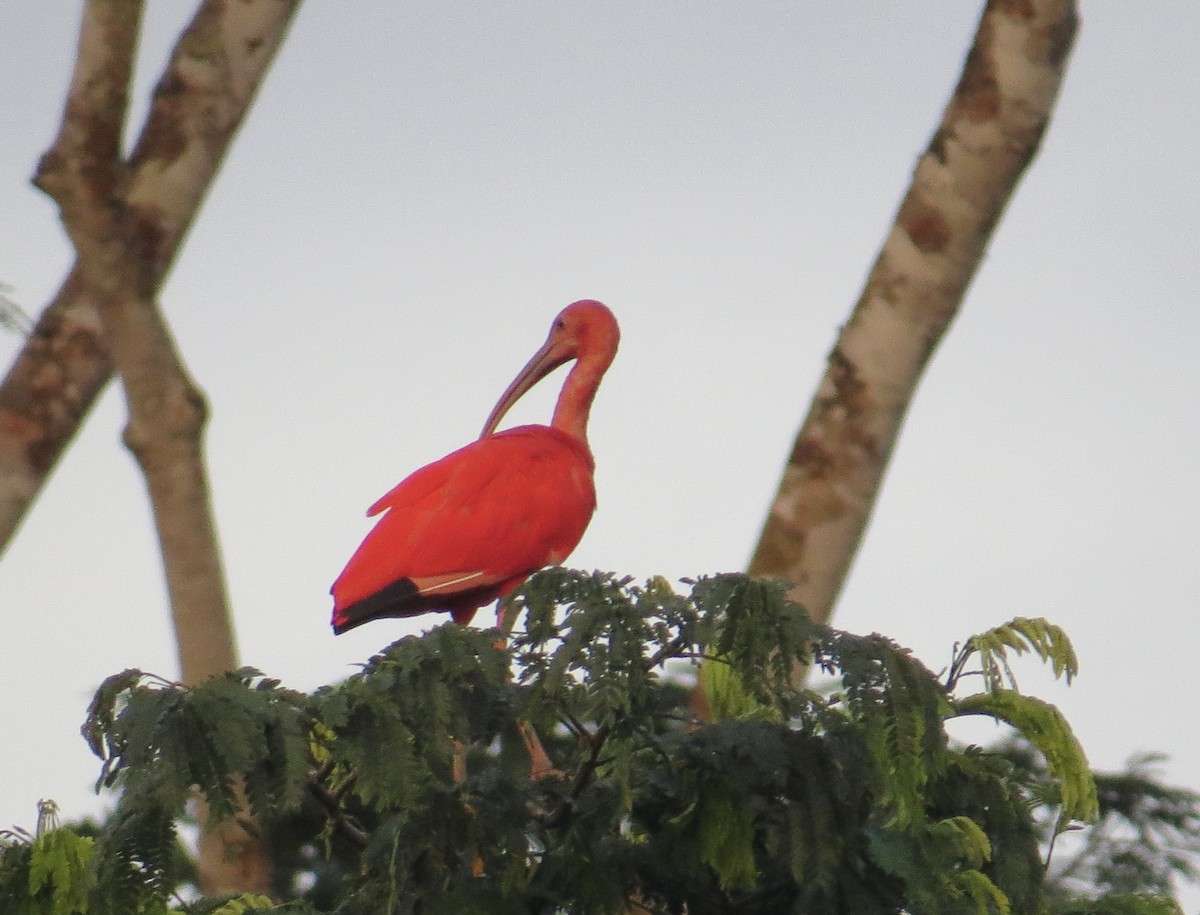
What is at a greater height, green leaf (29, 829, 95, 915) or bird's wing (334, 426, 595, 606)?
bird's wing (334, 426, 595, 606)

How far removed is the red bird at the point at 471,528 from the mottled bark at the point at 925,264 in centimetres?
82

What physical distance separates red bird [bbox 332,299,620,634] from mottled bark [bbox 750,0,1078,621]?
0.82 metres

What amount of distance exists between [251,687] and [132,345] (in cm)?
282

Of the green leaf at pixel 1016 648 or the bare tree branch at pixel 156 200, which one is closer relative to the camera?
the green leaf at pixel 1016 648

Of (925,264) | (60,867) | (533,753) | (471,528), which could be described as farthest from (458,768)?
(925,264)

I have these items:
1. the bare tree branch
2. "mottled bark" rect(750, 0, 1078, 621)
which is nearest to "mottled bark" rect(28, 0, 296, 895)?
the bare tree branch

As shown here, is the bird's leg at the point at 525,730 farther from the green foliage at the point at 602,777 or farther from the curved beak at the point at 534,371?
the curved beak at the point at 534,371

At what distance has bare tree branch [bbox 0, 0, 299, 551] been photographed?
6234 mm

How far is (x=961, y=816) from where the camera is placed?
3.64 metres

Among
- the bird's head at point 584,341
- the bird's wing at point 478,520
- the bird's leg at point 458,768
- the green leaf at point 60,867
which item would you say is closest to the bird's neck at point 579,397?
the bird's head at point 584,341

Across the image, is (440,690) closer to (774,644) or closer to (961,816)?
(774,644)

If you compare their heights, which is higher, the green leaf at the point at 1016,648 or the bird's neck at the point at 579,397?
the bird's neck at the point at 579,397

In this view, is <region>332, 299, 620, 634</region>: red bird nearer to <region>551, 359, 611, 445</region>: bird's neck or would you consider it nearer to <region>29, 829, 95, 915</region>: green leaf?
<region>551, 359, 611, 445</region>: bird's neck

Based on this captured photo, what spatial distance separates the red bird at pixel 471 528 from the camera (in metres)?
5.45
